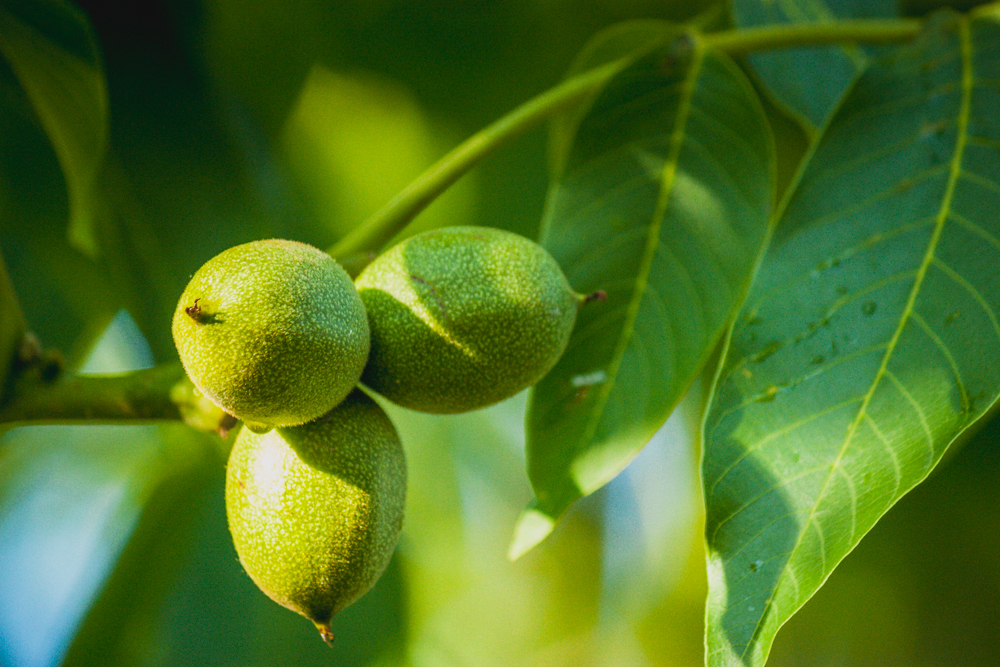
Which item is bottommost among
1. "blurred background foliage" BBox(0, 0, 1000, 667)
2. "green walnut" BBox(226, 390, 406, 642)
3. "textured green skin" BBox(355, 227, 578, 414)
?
"blurred background foliage" BBox(0, 0, 1000, 667)

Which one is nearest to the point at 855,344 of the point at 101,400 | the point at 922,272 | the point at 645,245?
the point at 922,272

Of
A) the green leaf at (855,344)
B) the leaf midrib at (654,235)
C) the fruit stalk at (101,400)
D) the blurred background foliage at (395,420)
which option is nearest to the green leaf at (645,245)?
the leaf midrib at (654,235)

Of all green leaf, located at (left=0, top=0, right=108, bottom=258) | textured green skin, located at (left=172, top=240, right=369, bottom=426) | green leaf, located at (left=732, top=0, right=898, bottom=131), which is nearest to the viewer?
textured green skin, located at (left=172, top=240, right=369, bottom=426)

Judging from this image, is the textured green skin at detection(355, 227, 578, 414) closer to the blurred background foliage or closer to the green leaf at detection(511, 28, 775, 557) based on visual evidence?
the green leaf at detection(511, 28, 775, 557)

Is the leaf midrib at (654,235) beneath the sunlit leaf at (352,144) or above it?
above

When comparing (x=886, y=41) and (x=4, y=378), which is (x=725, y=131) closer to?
(x=886, y=41)

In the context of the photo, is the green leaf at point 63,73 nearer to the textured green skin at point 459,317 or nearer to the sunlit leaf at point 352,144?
the textured green skin at point 459,317

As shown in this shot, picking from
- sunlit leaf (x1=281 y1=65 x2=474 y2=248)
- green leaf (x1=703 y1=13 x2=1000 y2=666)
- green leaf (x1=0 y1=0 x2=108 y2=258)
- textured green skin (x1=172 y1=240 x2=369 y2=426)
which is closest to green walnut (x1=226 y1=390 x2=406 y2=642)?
textured green skin (x1=172 y1=240 x2=369 y2=426)

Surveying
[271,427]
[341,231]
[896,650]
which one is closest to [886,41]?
[271,427]
